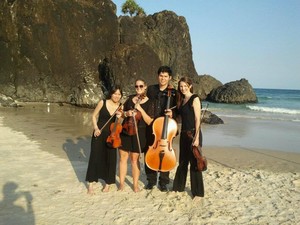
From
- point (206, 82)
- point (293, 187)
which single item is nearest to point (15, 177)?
point (293, 187)

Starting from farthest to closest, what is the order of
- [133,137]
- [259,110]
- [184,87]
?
A: [259,110]
[133,137]
[184,87]

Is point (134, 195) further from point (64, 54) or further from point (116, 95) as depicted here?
point (64, 54)

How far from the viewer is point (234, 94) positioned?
1842 inches

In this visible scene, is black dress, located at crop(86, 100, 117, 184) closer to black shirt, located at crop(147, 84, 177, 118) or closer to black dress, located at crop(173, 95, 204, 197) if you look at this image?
black shirt, located at crop(147, 84, 177, 118)

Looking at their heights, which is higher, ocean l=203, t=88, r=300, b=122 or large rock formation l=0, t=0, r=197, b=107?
large rock formation l=0, t=0, r=197, b=107

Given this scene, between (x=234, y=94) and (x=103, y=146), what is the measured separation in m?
43.2

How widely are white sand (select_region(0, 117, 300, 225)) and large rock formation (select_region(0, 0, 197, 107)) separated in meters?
18.1

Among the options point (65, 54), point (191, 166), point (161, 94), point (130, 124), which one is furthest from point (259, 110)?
point (130, 124)

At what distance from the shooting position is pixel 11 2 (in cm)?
2528

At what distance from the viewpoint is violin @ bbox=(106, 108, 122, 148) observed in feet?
17.2

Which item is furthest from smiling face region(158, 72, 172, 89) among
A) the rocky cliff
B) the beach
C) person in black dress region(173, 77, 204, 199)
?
the rocky cliff

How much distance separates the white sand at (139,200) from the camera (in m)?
4.61

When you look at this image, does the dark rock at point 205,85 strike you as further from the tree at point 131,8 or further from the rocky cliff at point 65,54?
the rocky cliff at point 65,54

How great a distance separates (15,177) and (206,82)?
50.2 m
